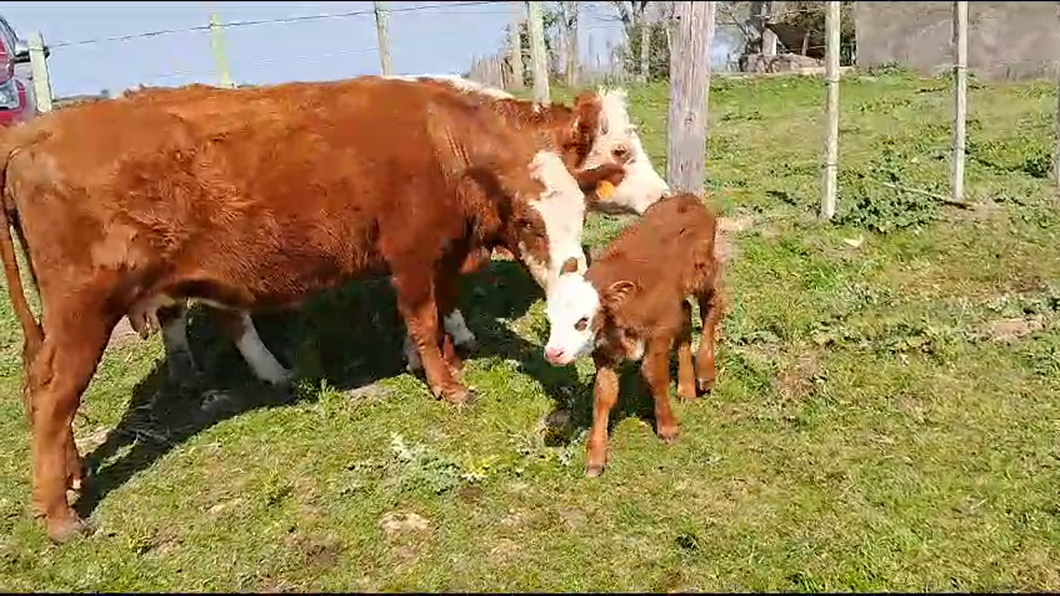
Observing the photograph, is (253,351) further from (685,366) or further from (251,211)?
(685,366)

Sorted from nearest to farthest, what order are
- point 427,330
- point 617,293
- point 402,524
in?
point 402,524 → point 617,293 → point 427,330

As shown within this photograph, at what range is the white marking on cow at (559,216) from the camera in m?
6.39

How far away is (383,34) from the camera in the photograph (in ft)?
38.9

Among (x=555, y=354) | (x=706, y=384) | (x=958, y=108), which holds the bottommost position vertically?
(x=706, y=384)

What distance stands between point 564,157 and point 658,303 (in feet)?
6.93

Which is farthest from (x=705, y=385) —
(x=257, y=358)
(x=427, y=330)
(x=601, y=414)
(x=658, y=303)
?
(x=257, y=358)

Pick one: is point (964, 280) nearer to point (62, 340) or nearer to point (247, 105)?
point (247, 105)

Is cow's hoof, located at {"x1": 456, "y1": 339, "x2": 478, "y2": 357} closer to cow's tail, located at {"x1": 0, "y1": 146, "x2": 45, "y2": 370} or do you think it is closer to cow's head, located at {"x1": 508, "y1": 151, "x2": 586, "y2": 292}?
cow's head, located at {"x1": 508, "y1": 151, "x2": 586, "y2": 292}

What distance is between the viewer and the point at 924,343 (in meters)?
6.50

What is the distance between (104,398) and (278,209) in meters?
2.13

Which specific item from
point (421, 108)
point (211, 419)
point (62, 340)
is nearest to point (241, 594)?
point (62, 340)

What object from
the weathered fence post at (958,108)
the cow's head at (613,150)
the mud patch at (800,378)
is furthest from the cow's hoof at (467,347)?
the weathered fence post at (958,108)

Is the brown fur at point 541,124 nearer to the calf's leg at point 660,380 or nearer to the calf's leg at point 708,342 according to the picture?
the calf's leg at point 708,342

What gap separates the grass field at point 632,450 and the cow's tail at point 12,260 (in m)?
0.90
